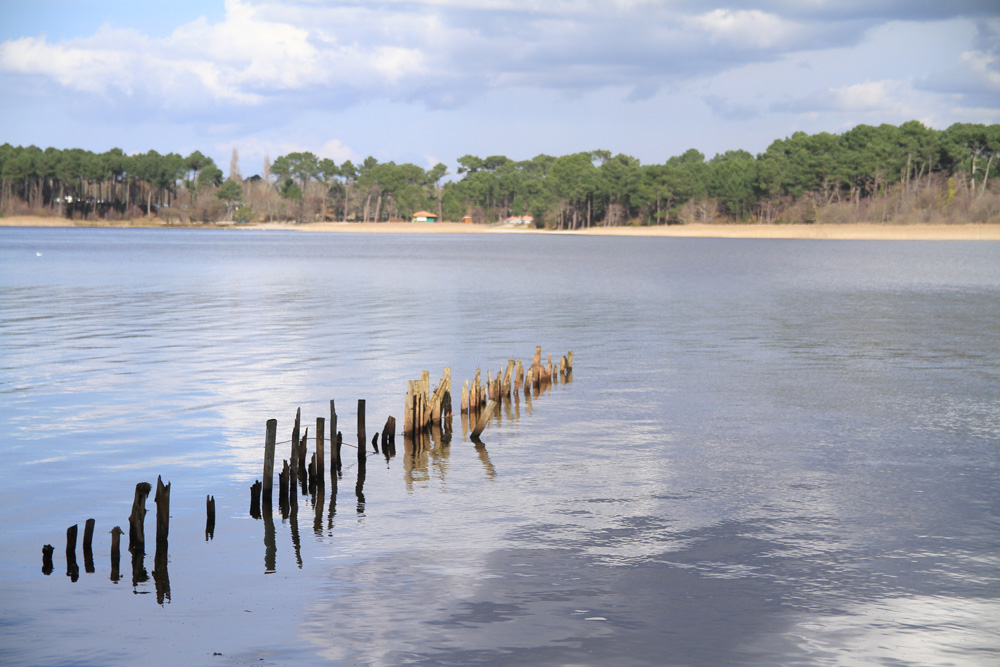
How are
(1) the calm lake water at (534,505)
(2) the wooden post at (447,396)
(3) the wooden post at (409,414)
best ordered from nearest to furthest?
(1) the calm lake water at (534,505), (3) the wooden post at (409,414), (2) the wooden post at (447,396)

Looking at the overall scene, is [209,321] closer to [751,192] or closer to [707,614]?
[707,614]

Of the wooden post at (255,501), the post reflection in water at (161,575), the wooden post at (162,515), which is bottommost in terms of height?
the post reflection in water at (161,575)

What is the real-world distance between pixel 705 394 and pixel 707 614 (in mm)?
14890

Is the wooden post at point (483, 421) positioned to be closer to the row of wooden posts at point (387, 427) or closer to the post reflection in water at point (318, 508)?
the row of wooden posts at point (387, 427)

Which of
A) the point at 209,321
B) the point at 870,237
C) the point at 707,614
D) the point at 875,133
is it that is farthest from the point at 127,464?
the point at 875,133

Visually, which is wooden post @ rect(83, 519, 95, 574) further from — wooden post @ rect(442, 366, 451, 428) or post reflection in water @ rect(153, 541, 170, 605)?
wooden post @ rect(442, 366, 451, 428)

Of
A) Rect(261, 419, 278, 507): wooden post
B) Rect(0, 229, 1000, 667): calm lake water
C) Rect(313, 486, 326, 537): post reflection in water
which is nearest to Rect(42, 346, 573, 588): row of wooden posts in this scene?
Rect(261, 419, 278, 507): wooden post

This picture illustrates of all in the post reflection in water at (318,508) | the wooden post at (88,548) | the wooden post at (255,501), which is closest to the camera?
the wooden post at (88,548)

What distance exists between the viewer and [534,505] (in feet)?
52.4

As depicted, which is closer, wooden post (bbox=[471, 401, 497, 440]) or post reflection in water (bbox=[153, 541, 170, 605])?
post reflection in water (bbox=[153, 541, 170, 605])

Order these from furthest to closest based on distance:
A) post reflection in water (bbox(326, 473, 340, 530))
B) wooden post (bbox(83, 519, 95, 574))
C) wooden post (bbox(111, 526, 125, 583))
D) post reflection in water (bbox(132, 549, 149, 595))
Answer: post reflection in water (bbox(326, 473, 340, 530))
wooden post (bbox(83, 519, 95, 574))
wooden post (bbox(111, 526, 125, 583))
post reflection in water (bbox(132, 549, 149, 595))

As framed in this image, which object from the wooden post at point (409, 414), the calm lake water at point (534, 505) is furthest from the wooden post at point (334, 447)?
the wooden post at point (409, 414)

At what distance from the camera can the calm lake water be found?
11.2 metres

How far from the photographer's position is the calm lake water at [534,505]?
11.2 m
